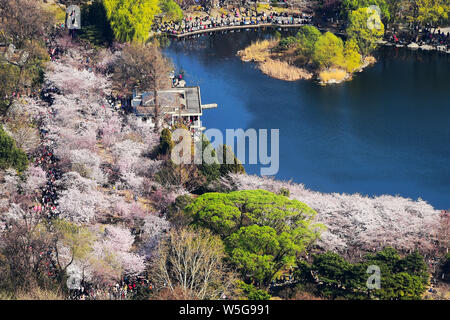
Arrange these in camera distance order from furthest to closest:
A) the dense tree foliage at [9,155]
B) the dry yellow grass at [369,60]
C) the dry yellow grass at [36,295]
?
1. the dry yellow grass at [369,60]
2. the dense tree foliage at [9,155]
3. the dry yellow grass at [36,295]

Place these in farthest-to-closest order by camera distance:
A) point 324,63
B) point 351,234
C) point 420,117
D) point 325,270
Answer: point 324,63, point 420,117, point 351,234, point 325,270

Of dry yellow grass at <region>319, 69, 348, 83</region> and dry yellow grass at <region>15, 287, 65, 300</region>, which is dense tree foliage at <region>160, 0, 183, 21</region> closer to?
dry yellow grass at <region>319, 69, 348, 83</region>

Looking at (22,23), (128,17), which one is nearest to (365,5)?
(128,17)

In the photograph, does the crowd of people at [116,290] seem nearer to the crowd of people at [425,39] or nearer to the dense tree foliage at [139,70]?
the dense tree foliage at [139,70]

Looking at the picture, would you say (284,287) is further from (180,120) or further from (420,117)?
(420,117)

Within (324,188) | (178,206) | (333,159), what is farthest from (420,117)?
(178,206)

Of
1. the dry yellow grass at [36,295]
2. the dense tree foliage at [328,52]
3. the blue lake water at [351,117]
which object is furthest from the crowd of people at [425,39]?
the dry yellow grass at [36,295]
